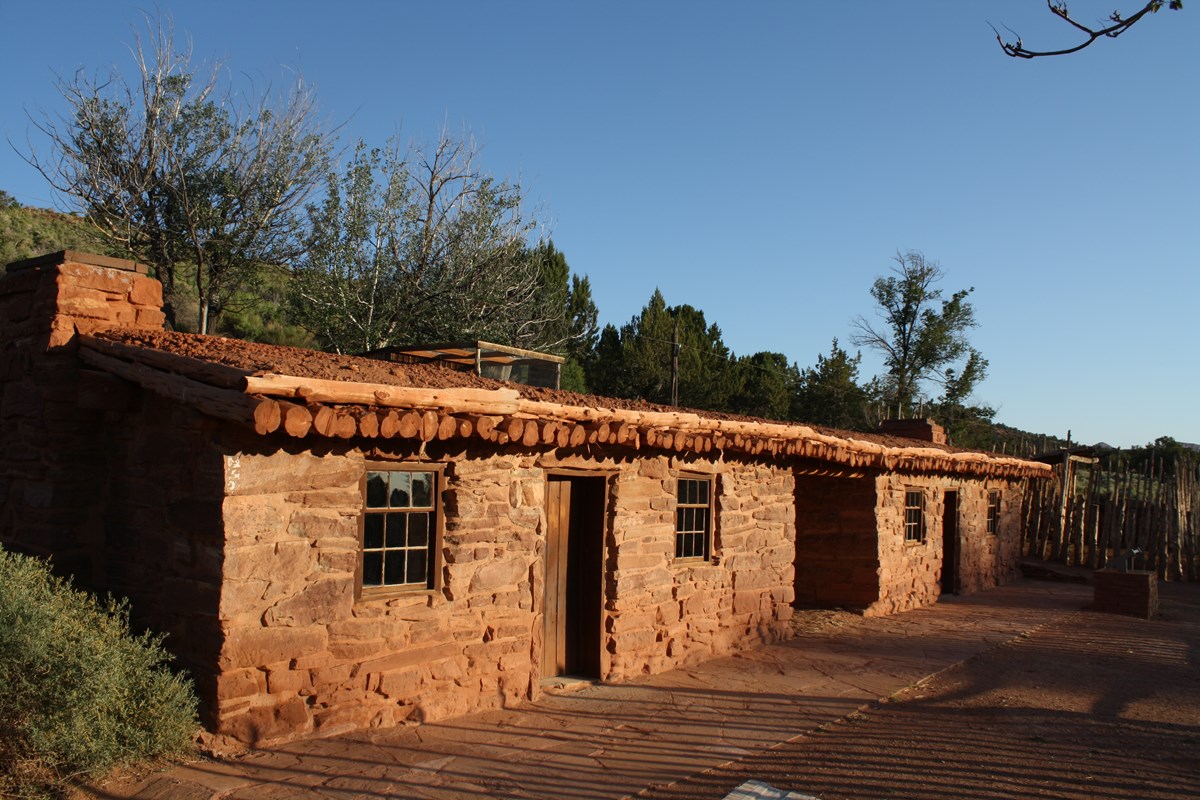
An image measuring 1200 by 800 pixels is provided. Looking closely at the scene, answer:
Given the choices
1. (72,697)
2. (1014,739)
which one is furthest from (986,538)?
(72,697)

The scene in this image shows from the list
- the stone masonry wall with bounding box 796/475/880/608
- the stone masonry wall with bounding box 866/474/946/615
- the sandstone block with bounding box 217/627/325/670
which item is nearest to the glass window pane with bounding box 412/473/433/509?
the sandstone block with bounding box 217/627/325/670

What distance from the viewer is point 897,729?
6.65 m

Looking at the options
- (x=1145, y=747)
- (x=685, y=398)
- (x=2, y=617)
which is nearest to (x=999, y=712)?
(x=1145, y=747)

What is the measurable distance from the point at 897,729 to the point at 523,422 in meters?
3.69

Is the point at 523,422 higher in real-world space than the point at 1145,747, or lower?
higher

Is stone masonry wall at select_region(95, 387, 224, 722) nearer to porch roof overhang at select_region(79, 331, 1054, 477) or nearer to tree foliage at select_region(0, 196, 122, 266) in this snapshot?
porch roof overhang at select_region(79, 331, 1054, 477)

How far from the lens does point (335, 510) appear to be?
229 inches

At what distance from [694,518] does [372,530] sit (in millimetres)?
3915

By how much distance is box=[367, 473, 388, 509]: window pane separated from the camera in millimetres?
6180

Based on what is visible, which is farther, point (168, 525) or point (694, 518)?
point (694, 518)

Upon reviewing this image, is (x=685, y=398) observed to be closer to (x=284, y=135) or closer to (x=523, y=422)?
(x=284, y=135)

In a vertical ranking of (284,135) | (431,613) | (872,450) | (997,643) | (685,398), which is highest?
Result: (284,135)

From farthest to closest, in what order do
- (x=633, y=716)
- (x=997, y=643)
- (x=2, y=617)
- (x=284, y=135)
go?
(x=284, y=135)
(x=997, y=643)
(x=633, y=716)
(x=2, y=617)

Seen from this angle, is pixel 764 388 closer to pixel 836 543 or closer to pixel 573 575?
pixel 836 543
